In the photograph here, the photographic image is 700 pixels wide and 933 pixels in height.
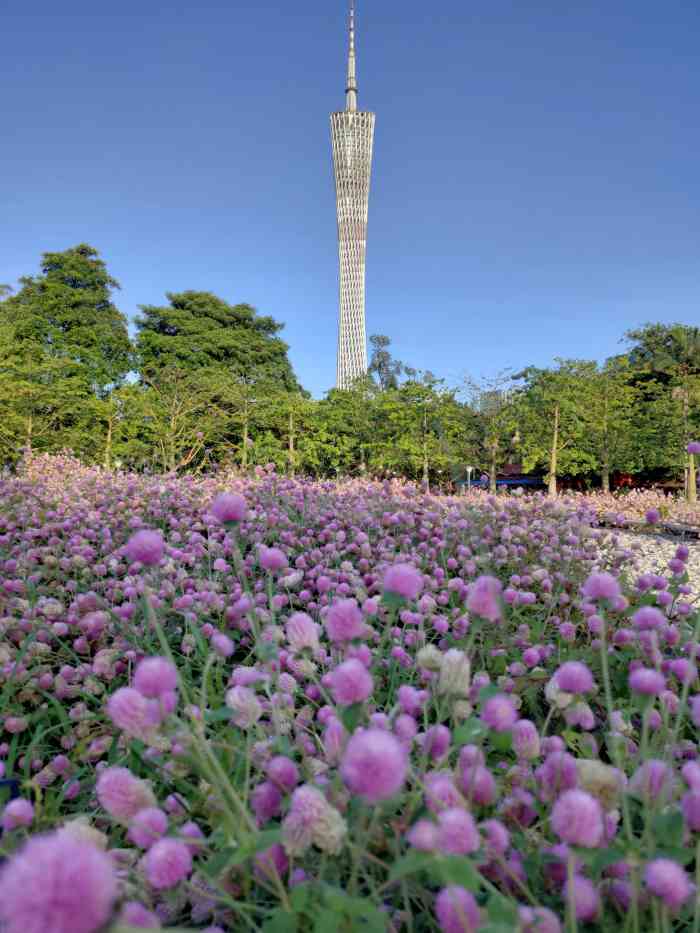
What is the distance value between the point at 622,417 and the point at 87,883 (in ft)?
57.6

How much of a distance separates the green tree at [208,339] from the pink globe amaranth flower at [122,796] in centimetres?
2413

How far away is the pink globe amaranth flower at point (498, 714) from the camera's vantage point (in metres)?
0.79

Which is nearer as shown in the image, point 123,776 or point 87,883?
point 87,883

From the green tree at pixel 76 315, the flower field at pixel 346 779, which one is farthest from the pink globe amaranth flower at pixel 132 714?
the green tree at pixel 76 315

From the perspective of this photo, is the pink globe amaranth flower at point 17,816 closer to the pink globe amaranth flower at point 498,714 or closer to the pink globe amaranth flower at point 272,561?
the pink globe amaranth flower at point 272,561

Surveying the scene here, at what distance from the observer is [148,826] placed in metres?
0.73

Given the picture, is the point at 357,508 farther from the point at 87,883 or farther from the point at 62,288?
the point at 62,288

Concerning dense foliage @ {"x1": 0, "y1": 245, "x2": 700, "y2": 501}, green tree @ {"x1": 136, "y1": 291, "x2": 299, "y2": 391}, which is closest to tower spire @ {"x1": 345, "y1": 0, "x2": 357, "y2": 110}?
green tree @ {"x1": 136, "y1": 291, "x2": 299, "y2": 391}

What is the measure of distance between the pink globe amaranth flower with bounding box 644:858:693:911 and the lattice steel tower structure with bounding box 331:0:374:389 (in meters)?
42.1

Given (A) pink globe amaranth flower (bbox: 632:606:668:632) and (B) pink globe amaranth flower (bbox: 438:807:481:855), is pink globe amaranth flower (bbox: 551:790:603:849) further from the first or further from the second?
(A) pink globe amaranth flower (bbox: 632:606:668:632)

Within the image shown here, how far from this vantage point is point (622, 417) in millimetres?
16047

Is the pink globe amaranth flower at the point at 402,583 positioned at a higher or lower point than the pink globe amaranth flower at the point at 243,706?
higher

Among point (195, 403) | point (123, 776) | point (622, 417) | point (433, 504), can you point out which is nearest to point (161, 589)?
point (123, 776)

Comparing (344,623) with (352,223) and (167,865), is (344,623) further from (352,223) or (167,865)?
(352,223)
